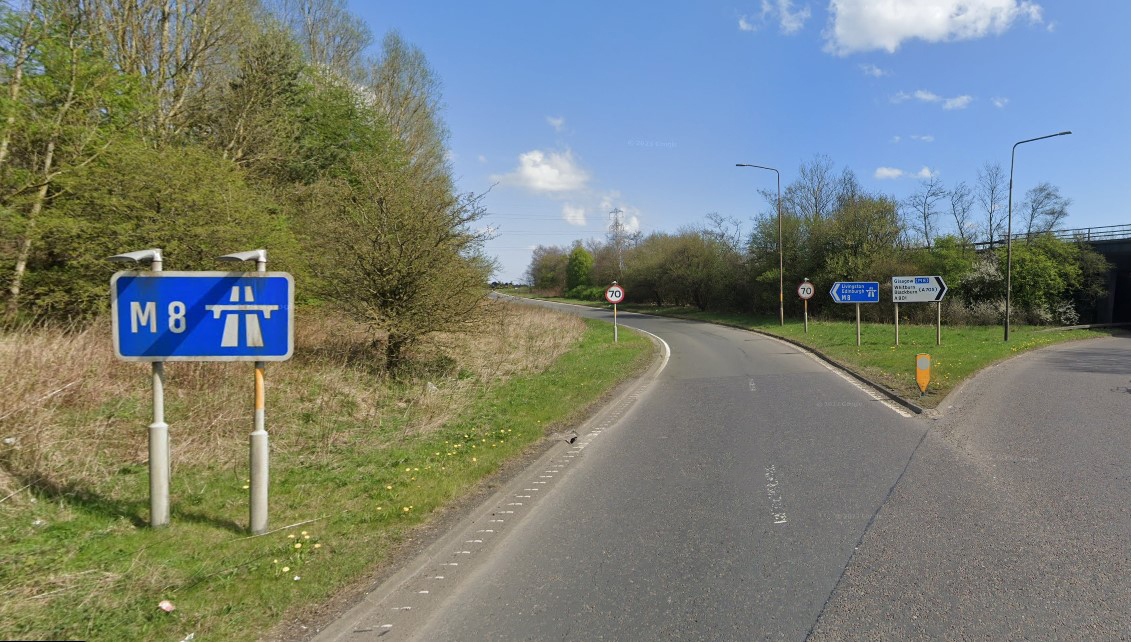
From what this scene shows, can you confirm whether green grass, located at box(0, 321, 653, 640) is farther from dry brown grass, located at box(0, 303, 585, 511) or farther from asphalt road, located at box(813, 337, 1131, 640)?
asphalt road, located at box(813, 337, 1131, 640)

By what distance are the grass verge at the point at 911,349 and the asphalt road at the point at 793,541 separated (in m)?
4.27

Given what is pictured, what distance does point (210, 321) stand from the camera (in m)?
4.92

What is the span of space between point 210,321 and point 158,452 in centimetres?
109

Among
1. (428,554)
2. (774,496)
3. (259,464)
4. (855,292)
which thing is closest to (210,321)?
(259,464)

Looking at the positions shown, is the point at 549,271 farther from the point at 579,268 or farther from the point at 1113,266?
the point at 1113,266

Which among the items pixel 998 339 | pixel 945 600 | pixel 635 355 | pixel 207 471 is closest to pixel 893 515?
pixel 945 600

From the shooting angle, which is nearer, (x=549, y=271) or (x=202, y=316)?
(x=202, y=316)

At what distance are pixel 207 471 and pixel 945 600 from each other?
670 centimetres

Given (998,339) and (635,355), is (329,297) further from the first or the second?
(998,339)

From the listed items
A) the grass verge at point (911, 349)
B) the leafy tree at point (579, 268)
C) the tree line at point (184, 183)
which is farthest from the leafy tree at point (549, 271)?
the tree line at point (184, 183)

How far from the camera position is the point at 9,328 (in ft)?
32.5

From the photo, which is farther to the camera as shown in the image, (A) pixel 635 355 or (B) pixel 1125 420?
(A) pixel 635 355

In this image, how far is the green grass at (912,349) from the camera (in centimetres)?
1368

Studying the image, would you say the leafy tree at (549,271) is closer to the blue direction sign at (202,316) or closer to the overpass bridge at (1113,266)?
the overpass bridge at (1113,266)
